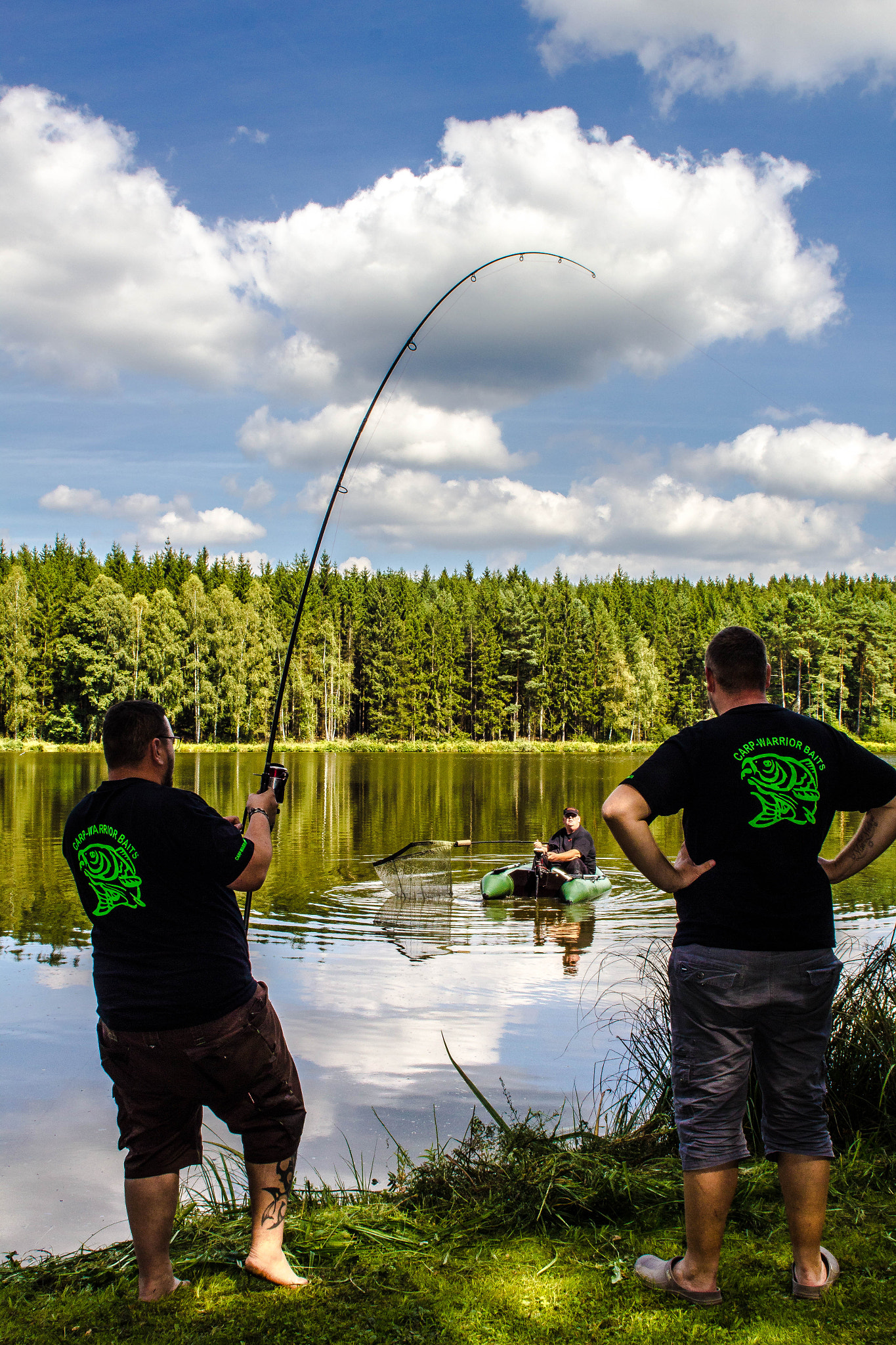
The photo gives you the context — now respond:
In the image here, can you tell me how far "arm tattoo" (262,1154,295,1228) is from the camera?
3.12 metres

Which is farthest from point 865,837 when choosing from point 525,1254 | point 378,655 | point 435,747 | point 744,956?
point 378,655

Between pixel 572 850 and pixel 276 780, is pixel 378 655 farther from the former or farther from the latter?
pixel 276 780

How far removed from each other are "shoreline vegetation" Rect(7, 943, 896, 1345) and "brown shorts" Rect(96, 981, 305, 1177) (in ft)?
1.42

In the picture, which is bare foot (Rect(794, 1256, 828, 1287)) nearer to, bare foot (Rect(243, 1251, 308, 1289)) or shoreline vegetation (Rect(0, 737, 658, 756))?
bare foot (Rect(243, 1251, 308, 1289))

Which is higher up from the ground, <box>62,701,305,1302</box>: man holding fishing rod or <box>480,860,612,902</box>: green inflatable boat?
<box>62,701,305,1302</box>: man holding fishing rod

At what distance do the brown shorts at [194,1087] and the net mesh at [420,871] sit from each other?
31.0ft

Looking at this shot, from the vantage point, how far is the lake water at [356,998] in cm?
520

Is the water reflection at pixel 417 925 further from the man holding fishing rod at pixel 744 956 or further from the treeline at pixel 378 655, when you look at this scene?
the treeline at pixel 378 655

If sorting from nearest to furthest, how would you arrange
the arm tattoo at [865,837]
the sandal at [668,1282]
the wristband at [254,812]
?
the sandal at [668,1282] → the arm tattoo at [865,837] → the wristband at [254,812]

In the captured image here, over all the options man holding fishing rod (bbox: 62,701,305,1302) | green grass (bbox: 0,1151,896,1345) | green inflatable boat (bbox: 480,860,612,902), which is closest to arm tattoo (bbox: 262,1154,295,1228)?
man holding fishing rod (bbox: 62,701,305,1302)

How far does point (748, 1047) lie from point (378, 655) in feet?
264

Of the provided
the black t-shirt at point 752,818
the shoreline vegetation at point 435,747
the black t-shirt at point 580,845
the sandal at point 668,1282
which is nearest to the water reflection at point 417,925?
the black t-shirt at point 580,845

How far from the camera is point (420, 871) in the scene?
13.1 meters

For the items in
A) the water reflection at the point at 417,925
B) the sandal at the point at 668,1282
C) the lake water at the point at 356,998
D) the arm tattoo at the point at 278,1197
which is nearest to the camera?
the sandal at the point at 668,1282
